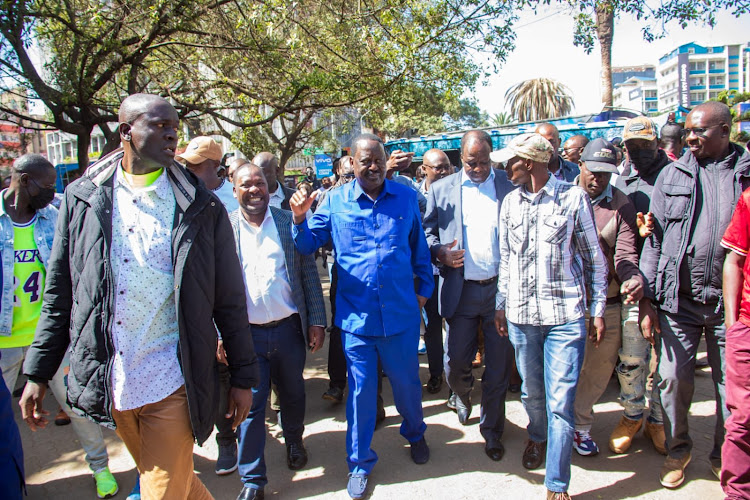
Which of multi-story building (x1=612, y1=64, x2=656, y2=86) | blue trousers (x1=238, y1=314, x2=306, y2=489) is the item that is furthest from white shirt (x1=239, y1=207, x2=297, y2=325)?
multi-story building (x1=612, y1=64, x2=656, y2=86)

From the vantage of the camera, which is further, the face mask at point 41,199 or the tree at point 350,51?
the tree at point 350,51

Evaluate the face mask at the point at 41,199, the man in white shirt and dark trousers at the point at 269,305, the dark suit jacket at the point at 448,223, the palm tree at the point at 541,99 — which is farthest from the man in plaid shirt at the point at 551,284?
the palm tree at the point at 541,99

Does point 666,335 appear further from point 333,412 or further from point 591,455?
point 333,412

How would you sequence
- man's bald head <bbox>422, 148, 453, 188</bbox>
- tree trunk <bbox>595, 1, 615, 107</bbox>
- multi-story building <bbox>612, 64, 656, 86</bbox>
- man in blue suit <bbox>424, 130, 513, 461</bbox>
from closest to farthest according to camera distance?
1. man in blue suit <bbox>424, 130, 513, 461</bbox>
2. man's bald head <bbox>422, 148, 453, 188</bbox>
3. tree trunk <bbox>595, 1, 615, 107</bbox>
4. multi-story building <bbox>612, 64, 656, 86</bbox>

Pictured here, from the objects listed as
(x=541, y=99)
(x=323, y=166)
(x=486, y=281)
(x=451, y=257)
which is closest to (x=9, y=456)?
(x=451, y=257)

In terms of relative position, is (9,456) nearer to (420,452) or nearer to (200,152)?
(420,452)

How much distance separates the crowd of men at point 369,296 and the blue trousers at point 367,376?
0.04 feet

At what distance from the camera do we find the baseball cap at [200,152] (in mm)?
4219

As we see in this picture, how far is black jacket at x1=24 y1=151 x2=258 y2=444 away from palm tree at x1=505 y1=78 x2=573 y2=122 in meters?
30.2

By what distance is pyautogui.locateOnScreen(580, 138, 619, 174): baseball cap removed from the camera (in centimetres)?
332

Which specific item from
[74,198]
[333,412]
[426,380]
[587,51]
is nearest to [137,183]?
[74,198]

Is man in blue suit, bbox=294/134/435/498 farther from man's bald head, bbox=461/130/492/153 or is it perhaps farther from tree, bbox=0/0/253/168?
tree, bbox=0/0/253/168

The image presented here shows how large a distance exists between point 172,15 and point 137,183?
5911mm

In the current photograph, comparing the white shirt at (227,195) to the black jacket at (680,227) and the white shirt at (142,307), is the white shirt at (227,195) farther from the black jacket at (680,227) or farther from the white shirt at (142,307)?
the black jacket at (680,227)
